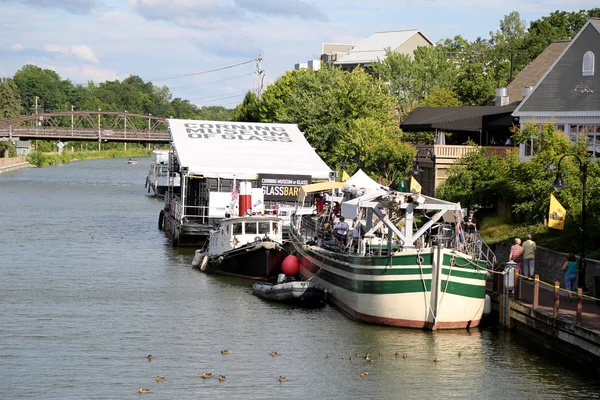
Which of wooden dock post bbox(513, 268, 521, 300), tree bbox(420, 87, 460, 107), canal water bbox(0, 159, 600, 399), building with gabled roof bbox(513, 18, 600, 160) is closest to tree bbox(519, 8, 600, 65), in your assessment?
tree bbox(420, 87, 460, 107)

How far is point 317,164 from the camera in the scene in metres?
56.0

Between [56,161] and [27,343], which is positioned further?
[56,161]

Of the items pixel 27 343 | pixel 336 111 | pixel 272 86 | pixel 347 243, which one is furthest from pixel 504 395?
pixel 272 86

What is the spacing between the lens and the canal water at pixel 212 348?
25719 millimetres

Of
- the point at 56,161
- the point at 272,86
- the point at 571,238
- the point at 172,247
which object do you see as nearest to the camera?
the point at 571,238

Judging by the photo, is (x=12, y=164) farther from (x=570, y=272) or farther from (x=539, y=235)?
(x=570, y=272)

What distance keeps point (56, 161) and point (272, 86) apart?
83974 millimetres

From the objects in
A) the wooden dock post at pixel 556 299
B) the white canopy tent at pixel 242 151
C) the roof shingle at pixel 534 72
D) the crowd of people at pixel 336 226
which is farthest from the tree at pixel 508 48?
the wooden dock post at pixel 556 299

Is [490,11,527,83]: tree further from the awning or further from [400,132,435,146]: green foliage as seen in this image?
the awning

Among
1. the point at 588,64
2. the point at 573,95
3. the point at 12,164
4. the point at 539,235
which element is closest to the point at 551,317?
the point at 539,235

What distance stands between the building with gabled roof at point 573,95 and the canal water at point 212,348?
2020 centimetres

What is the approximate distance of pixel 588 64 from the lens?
167 feet

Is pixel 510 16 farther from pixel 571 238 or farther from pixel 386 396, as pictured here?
pixel 386 396

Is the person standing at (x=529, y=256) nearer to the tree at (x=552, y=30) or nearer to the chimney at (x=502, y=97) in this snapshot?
the chimney at (x=502, y=97)
